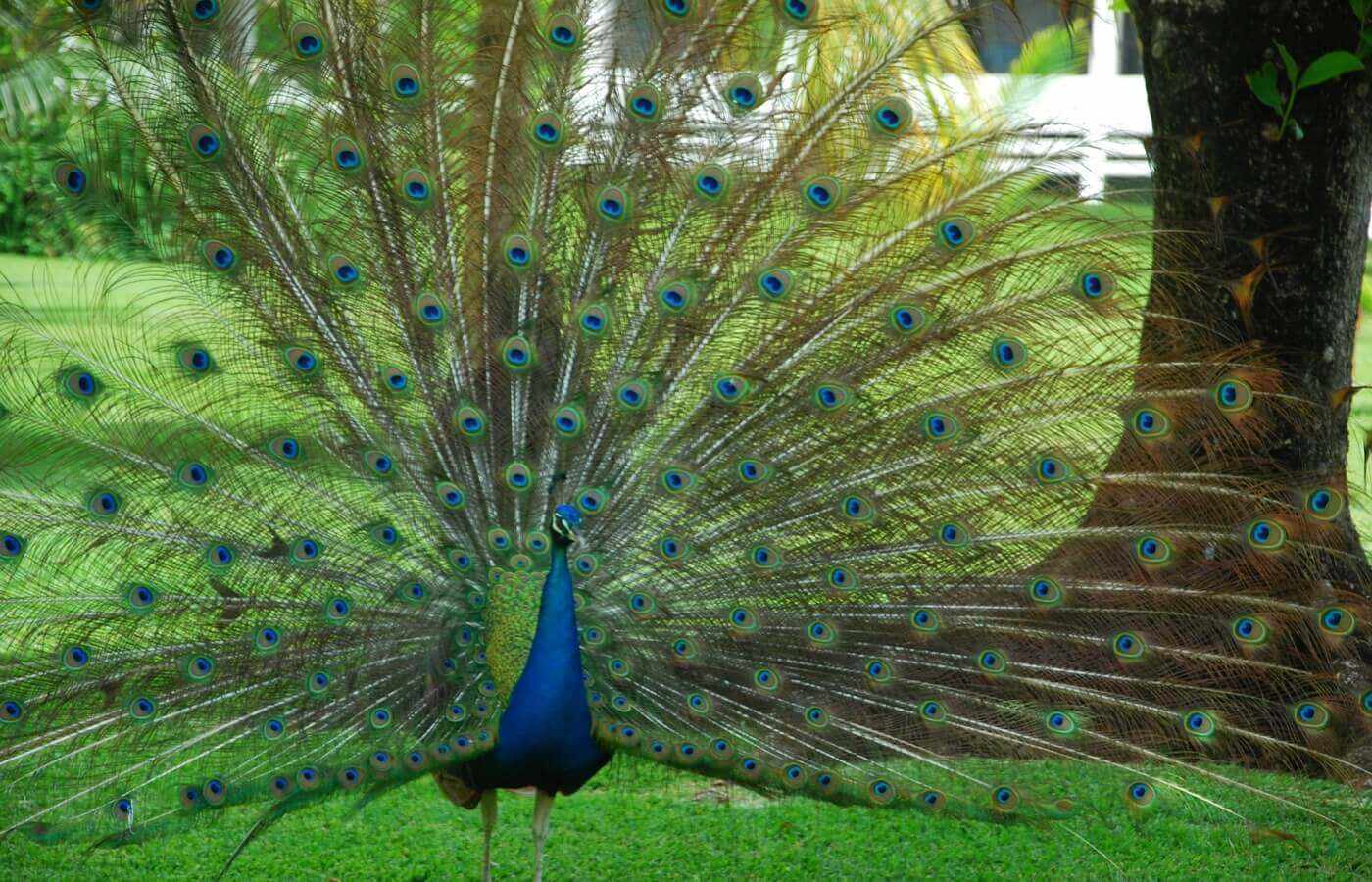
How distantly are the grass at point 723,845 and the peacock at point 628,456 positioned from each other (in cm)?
44

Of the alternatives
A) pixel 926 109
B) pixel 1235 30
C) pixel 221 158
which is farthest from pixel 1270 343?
pixel 221 158

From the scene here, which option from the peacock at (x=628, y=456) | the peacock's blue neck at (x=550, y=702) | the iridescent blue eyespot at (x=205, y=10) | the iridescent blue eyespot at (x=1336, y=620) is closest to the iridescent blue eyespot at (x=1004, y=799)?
the peacock at (x=628, y=456)

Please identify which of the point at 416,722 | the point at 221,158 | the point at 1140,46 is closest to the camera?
the point at 221,158

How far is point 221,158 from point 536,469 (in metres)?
1.16

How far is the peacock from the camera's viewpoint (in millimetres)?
3635

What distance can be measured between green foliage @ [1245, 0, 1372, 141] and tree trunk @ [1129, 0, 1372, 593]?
4 cm

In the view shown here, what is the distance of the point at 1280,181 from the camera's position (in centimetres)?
464

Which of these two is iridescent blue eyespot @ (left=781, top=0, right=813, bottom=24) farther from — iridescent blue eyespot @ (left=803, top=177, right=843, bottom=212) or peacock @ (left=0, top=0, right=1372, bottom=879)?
iridescent blue eyespot @ (left=803, top=177, right=843, bottom=212)

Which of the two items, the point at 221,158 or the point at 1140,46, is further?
the point at 1140,46

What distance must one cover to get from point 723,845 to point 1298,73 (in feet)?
10.2

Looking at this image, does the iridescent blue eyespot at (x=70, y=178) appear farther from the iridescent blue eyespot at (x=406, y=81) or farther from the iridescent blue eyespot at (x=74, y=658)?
the iridescent blue eyespot at (x=74, y=658)

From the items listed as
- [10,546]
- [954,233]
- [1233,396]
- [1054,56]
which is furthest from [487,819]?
[1054,56]

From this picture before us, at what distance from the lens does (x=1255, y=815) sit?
14.6 feet

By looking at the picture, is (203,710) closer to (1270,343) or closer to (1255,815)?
(1255,815)
